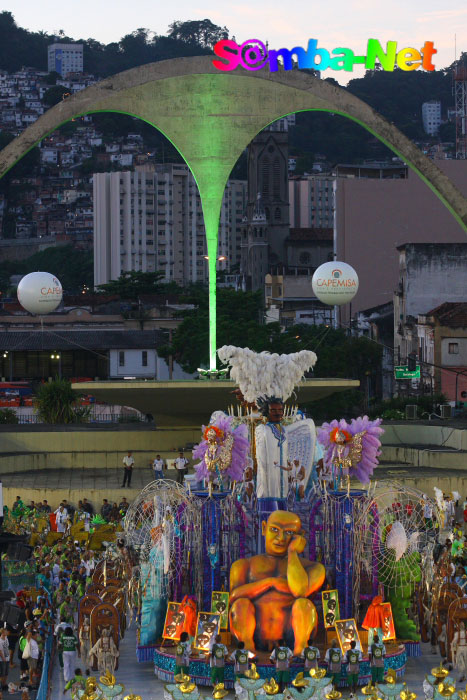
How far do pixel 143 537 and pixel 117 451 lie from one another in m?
15.3

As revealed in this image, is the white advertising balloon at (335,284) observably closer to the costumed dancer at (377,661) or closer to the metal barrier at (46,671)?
the metal barrier at (46,671)

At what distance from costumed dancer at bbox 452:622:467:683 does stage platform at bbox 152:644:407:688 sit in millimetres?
771

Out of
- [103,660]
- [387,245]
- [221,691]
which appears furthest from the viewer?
[387,245]

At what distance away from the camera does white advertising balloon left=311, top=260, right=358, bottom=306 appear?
138ft

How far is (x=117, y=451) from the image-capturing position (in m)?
40.7

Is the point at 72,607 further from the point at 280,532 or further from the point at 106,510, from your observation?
the point at 106,510

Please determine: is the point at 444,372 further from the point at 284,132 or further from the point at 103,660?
the point at 284,132

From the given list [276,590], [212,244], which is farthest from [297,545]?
[212,244]

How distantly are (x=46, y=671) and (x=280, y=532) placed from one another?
3.95 m

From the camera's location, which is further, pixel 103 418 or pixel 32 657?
pixel 103 418

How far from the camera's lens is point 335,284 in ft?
138

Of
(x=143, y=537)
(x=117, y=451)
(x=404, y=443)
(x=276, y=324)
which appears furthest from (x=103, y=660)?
(x=276, y=324)

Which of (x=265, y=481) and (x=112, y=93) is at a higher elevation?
(x=112, y=93)

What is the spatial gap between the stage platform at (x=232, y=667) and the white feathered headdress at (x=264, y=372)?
14.7ft
